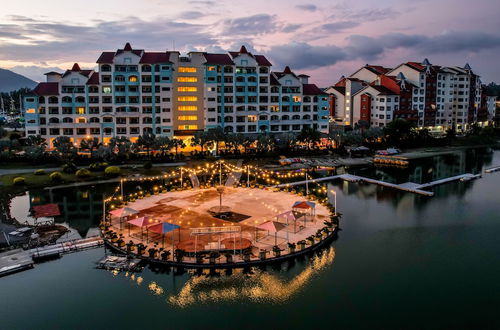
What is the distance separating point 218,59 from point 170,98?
45.9 ft

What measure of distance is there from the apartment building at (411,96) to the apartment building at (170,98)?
19.0 m

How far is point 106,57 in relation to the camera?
302 ft

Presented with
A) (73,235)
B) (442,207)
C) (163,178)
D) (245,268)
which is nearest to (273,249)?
(245,268)

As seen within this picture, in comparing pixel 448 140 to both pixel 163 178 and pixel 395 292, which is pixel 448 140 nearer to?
pixel 163 178

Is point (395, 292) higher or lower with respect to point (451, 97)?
lower

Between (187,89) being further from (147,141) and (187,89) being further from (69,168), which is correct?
(69,168)

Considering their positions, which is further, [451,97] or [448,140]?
[451,97]

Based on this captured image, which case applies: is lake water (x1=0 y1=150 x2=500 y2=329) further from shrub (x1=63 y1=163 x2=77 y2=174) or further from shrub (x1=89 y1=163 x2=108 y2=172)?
shrub (x1=89 y1=163 x2=108 y2=172)

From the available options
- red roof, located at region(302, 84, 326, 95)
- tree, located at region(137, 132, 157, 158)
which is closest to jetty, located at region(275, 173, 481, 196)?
tree, located at region(137, 132, 157, 158)

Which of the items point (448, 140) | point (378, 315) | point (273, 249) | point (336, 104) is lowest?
point (378, 315)

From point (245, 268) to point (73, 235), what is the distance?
728 inches

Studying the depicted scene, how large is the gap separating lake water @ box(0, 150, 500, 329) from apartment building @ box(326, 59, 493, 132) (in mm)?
75991

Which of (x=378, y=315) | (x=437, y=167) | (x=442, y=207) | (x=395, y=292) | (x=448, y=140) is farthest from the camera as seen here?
(x=448, y=140)

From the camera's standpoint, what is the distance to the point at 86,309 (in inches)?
1192
